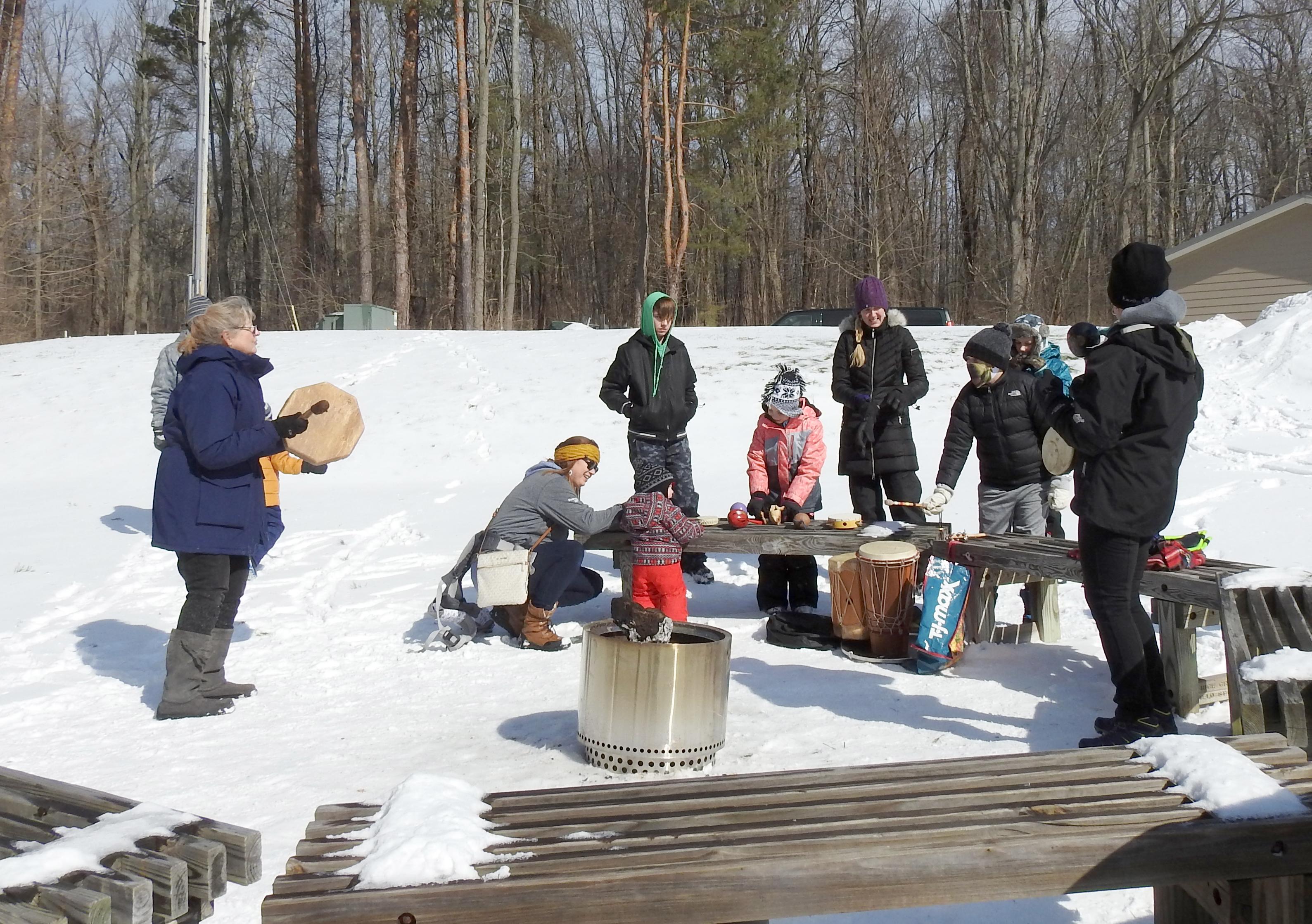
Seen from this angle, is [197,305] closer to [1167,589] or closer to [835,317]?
[1167,589]

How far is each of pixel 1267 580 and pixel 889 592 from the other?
6.13 ft

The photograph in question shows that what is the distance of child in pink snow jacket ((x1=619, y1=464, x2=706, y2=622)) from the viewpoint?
6.09 metres

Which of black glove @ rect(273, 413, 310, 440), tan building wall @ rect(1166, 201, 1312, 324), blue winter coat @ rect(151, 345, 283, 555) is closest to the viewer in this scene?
blue winter coat @ rect(151, 345, 283, 555)

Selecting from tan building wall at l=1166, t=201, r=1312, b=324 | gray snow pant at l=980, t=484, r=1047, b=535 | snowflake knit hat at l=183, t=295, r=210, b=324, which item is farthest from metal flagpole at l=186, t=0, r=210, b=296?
tan building wall at l=1166, t=201, r=1312, b=324

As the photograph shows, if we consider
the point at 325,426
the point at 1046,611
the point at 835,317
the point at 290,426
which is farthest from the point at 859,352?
the point at 835,317

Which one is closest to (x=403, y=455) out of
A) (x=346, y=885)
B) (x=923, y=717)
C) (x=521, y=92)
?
(x=923, y=717)

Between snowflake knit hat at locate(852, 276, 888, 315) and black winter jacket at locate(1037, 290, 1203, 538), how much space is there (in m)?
2.79

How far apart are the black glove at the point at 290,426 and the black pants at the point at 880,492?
350 centimetres

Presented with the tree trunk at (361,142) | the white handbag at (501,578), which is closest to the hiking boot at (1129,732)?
the white handbag at (501,578)

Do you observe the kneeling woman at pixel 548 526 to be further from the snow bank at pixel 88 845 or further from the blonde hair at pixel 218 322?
the snow bank at pixel 88 845

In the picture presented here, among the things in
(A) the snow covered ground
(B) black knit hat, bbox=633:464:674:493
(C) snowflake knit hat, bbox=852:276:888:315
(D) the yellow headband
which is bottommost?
(A) the snow covered ground

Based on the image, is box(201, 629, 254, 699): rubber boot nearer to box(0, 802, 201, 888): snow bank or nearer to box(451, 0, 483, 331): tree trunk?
box(0, 802, 201, 888): snow bank

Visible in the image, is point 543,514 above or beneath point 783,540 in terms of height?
above

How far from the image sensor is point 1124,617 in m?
4.28
